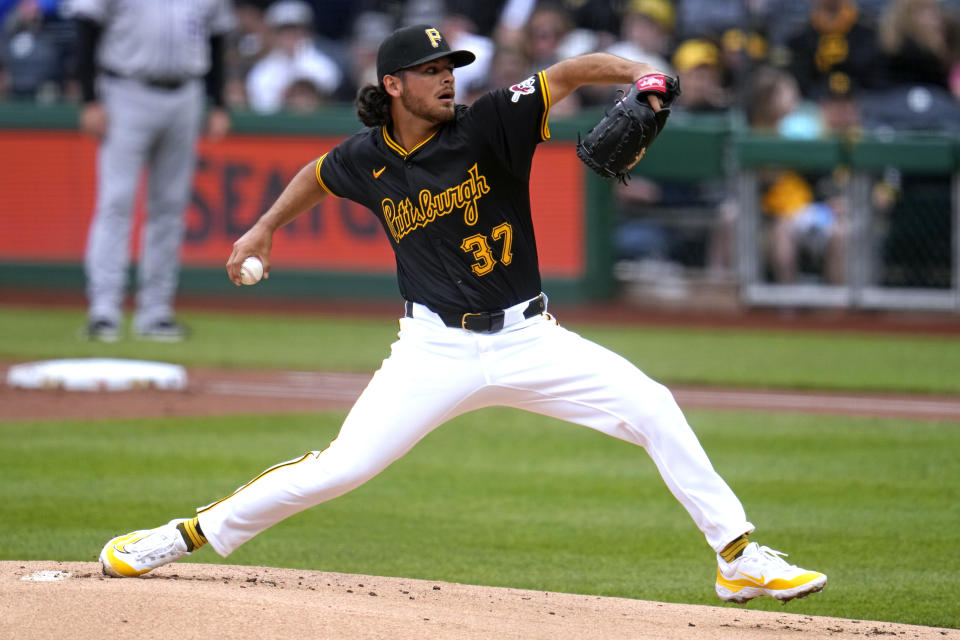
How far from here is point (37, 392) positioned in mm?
9117

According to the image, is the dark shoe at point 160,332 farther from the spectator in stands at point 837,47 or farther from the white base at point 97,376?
the spectator in stands at point 837,47

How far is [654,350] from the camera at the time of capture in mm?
11312

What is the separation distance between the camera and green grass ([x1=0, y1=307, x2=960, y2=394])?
397 inches

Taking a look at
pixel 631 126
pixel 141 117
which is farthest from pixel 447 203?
pixel 141 117

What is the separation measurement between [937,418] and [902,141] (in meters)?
4.45

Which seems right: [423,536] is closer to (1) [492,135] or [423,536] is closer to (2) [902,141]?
(1) [492,135]

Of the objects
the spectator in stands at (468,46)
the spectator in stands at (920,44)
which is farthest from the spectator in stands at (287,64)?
the spectator in stands at (920,44)

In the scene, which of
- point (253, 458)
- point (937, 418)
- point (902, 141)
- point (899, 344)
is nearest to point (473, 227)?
point (253, 458)

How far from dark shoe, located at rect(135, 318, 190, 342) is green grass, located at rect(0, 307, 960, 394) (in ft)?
0.64

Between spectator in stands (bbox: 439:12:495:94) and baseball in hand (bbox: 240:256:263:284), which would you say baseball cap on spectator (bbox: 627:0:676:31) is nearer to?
spectator in stands (bbox: 439:12:495:94)

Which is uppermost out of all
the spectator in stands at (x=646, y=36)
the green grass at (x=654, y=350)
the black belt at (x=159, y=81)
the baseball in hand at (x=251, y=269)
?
the spectator in stands at (x=646, y=36)

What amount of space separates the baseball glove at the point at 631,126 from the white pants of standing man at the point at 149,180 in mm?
6800

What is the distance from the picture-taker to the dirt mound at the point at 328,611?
411 centimetres

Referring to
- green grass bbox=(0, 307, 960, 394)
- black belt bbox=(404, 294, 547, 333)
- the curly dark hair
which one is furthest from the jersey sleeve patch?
green grass bbox=(0, 307, 960, 394)
